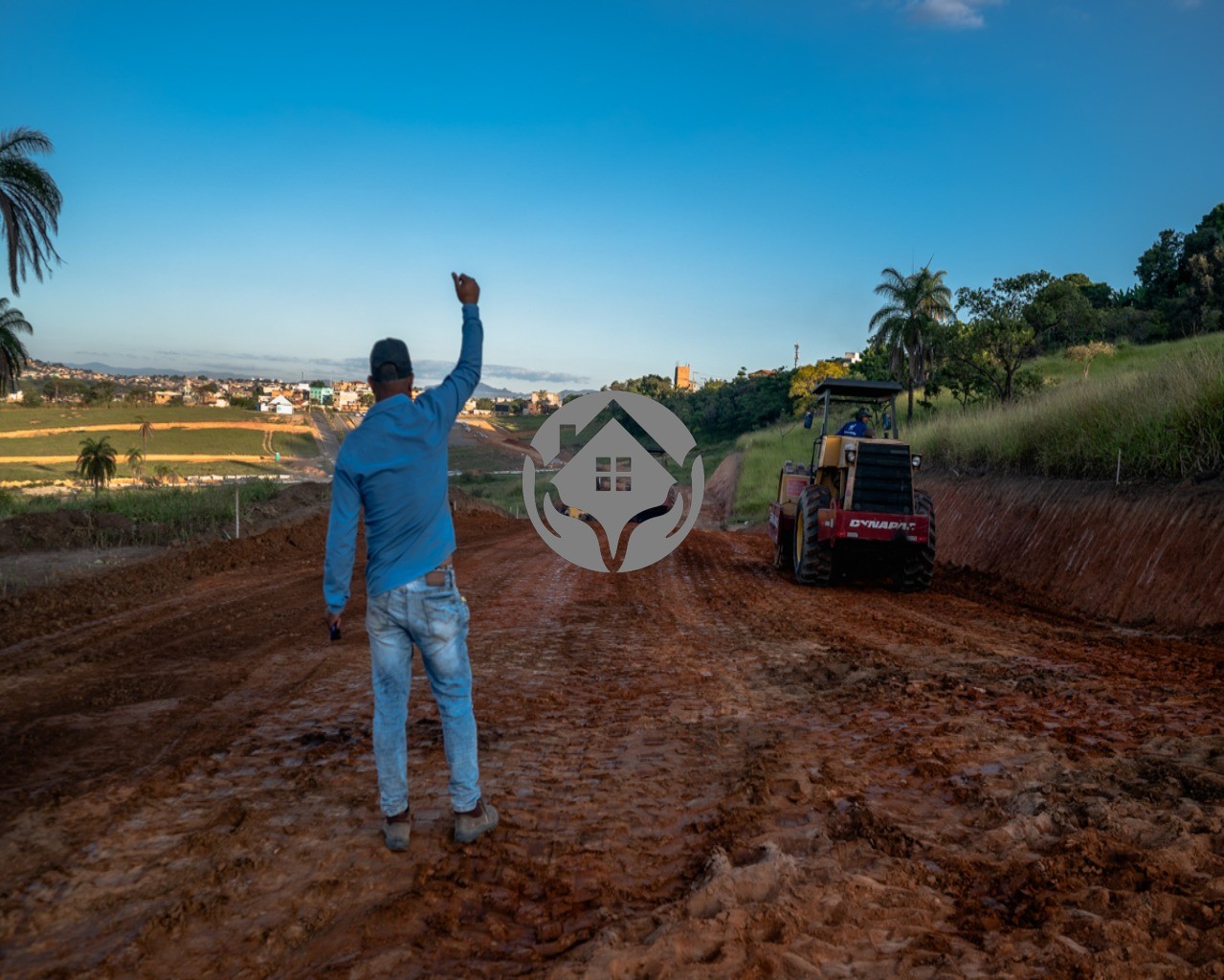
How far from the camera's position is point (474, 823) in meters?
3.91

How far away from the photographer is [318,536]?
60.5 ft

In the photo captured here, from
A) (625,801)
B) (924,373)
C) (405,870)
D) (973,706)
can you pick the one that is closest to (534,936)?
(405,870)

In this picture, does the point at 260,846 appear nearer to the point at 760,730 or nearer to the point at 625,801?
the point at 625,801

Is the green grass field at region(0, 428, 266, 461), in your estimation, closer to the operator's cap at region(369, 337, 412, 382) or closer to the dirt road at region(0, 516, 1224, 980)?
the dirt road at region(0, 516, 1224, 980)

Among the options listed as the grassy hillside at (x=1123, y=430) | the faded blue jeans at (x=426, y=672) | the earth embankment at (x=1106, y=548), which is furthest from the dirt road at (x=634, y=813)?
the grassy hillside at (x=1123, y=430)

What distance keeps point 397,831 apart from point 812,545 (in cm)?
986

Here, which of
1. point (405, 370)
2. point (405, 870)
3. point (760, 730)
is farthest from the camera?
point (760, 730)

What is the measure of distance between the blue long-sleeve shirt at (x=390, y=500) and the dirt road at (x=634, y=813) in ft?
4.22

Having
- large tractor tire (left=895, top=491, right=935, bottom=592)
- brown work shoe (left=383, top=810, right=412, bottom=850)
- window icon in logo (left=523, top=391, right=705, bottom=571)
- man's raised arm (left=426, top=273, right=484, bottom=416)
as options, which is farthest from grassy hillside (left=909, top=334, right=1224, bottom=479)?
brown work shoe (left=383, top=810, right=412, bottom=850)

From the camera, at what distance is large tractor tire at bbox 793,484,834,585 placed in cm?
1271

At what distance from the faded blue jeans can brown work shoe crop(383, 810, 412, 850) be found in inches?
1.4

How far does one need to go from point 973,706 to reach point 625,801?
3.09 meters

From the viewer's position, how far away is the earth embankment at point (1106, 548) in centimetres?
987

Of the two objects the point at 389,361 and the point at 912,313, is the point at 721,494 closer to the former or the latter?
the point at 912,313
